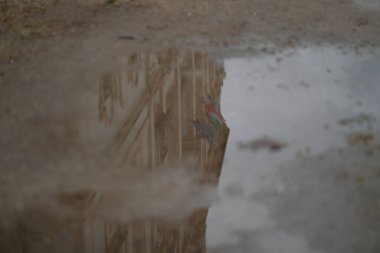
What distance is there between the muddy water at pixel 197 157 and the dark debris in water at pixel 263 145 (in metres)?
0.01

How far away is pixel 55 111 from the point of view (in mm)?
5141

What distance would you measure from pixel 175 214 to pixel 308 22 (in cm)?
456

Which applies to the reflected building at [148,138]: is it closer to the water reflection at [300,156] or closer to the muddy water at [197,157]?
the muddy water at [197,157]

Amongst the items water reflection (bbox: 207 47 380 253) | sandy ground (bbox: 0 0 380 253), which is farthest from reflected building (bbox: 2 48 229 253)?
sandy ground (bbox: 0 0 380 253)

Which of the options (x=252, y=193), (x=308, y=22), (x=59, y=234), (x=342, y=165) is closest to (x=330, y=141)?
(x=342, y=165)

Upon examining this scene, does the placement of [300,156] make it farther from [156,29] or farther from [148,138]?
[156,29]

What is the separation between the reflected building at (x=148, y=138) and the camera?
354 cm

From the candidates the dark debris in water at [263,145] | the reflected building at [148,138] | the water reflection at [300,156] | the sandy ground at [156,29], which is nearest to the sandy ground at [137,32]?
the sandy ground at [156,29]

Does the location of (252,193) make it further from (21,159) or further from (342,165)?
(21,159)

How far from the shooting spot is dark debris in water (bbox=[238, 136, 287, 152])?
461 cm

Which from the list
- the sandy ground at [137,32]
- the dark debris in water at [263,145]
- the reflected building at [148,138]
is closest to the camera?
the reflected building at [148,138]

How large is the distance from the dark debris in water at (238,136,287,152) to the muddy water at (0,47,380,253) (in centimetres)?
1

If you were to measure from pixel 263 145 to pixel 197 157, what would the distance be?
0.51 metres

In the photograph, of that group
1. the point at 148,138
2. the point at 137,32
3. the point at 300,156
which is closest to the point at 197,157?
the point at 148,138
